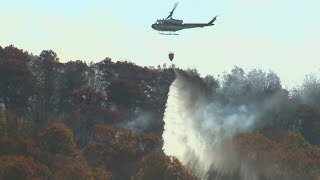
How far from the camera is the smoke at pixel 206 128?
118 m

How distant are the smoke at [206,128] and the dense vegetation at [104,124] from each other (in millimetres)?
3520

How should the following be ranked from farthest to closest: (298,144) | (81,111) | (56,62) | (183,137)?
(56,62), (81,111), (298,144), (183,137)

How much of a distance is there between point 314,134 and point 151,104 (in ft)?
139

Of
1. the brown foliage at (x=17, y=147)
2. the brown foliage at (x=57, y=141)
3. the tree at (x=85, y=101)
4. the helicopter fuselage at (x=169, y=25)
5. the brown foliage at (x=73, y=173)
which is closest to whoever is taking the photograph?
the brown foliage at (x=73, y=173)

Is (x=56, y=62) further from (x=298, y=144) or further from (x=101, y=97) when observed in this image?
(x=298, y=144)

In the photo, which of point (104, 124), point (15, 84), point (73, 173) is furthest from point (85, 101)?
point (73, 173)

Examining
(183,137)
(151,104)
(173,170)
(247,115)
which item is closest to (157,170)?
(173,170)

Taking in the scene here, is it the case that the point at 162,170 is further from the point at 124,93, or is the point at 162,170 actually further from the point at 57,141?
the point at 124,93

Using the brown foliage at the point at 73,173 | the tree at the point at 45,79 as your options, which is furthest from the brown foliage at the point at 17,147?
the tree at the point at 45,79

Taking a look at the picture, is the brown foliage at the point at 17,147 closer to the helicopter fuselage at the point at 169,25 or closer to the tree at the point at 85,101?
the helicopter fuselage at the point at 169,25

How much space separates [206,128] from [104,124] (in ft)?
80.8

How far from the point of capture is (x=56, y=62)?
162250 millimetres

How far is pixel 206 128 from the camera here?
503 feet

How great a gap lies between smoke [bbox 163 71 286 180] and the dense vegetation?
139 inches
